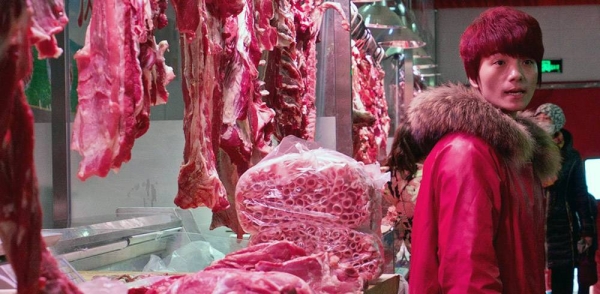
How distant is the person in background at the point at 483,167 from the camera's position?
105 inches

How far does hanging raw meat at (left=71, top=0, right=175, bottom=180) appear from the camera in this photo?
177 cm

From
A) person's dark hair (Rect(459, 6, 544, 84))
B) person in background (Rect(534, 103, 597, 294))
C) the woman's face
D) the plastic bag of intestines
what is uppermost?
person's dark hair (Rect(459, 6, 544, 84))

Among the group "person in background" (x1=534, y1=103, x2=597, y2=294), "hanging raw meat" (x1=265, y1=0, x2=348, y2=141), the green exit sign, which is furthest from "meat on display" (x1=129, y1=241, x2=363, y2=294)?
the green exit sign

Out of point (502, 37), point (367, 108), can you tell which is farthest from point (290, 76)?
point (367, 108)

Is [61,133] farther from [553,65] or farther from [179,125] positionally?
[553,65]

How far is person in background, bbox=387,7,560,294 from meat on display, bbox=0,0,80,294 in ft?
5.47

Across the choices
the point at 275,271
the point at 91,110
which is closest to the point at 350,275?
the point at 275,271

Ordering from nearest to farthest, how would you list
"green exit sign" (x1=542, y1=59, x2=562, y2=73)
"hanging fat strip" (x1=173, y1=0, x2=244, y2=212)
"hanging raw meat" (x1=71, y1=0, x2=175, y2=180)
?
"hanging raw meat" (x1=71, y1=0, x2=175, y2=180) < "hanging fat strip" (x1=173, y1=0, x2=244, y2=212) < "green exit sign" (x1=542, y1=59, x2=562, y2=73)

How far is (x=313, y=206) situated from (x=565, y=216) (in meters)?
5.24

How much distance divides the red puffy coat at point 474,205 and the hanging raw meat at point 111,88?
126 cm

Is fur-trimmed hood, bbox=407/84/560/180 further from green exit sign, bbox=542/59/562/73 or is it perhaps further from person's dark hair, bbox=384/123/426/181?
green exit sign, bbox=542/59/562/73

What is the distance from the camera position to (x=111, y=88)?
70.6 inches

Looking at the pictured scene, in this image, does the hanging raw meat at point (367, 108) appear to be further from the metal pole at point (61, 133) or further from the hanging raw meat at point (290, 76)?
the metal pole at point (61, 133)

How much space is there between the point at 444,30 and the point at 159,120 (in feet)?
32.1
